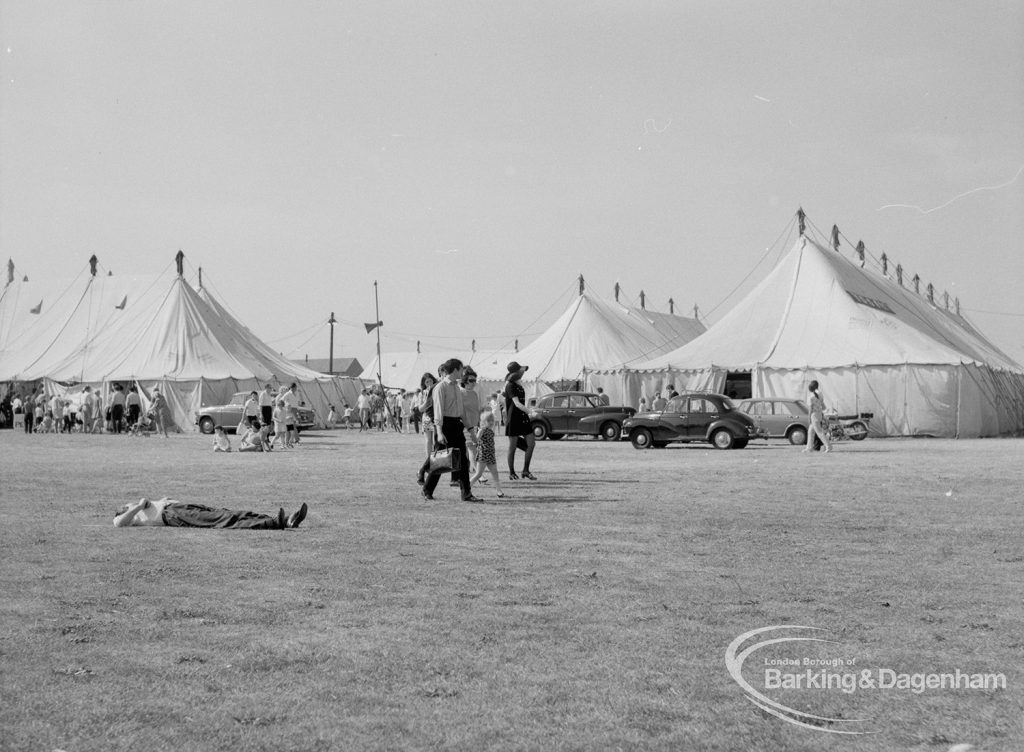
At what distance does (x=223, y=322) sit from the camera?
45.2 m

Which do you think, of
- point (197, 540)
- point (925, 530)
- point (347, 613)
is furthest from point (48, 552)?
point (925, 530)

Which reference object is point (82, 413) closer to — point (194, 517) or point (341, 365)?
point (194, 517)

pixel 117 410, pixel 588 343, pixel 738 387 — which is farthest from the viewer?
pixel 588 343

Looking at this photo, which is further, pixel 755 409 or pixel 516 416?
pixel 755 409

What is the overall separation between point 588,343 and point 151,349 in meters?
18.0

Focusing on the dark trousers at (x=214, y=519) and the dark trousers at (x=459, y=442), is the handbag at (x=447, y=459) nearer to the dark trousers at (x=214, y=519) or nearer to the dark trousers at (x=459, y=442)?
the dark trousers at (x=459, y=442)

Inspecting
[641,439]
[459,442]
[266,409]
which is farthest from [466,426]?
[641,439]

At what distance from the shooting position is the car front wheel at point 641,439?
28.2 m

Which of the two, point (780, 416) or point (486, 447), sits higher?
point (780, 416)

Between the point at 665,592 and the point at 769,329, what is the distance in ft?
109

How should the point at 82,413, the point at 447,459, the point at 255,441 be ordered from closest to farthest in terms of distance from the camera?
the point at 447,459 < the point at 255,441 < the point at 82,413

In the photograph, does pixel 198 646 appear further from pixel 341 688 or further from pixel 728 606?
pixel 728 606

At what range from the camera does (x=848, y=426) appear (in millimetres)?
32469

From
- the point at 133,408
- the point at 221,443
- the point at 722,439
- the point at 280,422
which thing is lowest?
the point at 722,439
